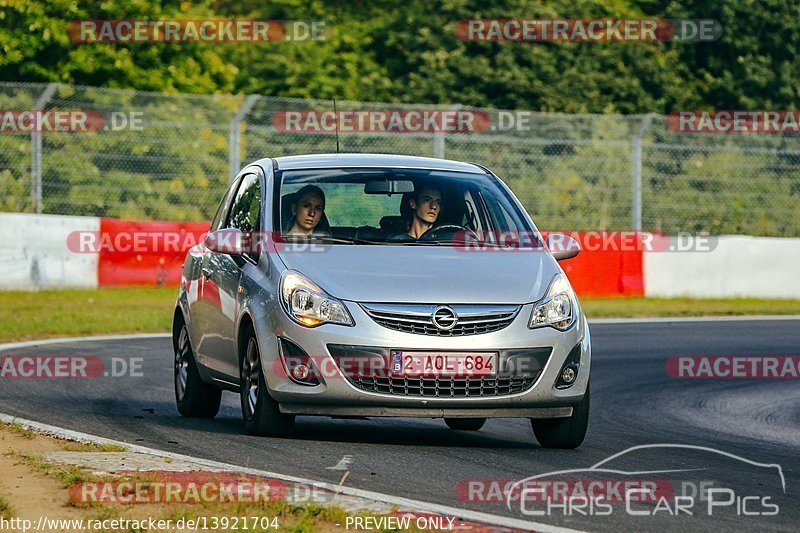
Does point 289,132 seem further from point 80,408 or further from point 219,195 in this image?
point 80,408

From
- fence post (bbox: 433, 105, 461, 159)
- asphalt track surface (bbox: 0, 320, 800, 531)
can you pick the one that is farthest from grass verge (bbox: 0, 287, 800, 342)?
fence post (bbox: 433, 105, 461, 159)

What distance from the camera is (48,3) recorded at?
31.6 m

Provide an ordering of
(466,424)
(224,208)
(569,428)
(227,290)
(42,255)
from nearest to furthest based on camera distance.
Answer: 1. (569,428)
2. (227,290)
3. (466,424)
4. (224,208)
5. (42,255)

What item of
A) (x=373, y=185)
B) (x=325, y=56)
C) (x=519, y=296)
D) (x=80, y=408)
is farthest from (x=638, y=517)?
(x=325, y=56)

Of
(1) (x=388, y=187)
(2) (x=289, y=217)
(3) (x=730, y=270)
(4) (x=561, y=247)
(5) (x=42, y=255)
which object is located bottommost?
(3) (x=730, y=270)

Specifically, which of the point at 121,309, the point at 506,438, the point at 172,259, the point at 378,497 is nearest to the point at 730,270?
the point at 172,259

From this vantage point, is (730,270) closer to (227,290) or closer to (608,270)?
(608,270)

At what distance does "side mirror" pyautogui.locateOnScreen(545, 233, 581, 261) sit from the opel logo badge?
3.95ft

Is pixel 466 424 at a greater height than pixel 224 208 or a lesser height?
lesser

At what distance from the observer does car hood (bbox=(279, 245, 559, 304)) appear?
9172mm

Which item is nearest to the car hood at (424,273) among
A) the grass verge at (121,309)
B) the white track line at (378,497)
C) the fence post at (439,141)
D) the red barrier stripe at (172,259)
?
the white track line at (378,497)

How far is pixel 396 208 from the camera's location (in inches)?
411

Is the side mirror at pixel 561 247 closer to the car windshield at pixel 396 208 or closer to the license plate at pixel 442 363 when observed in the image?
the car windshield at pixel 396 208

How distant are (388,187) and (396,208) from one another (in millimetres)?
135
